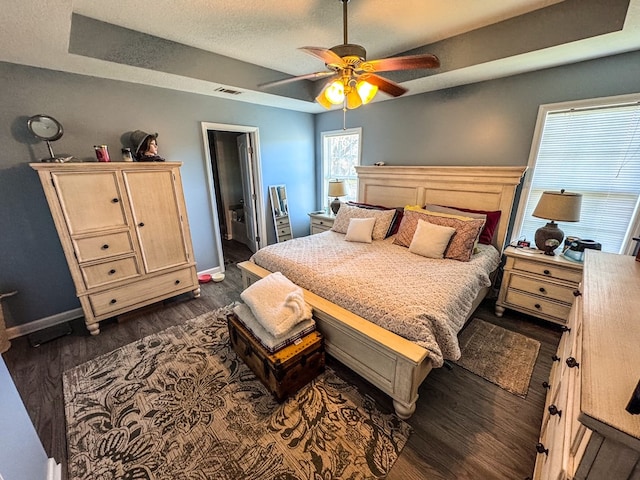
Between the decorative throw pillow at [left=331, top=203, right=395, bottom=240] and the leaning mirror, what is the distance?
4.38 feet

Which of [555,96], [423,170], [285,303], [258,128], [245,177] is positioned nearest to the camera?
[285,303]

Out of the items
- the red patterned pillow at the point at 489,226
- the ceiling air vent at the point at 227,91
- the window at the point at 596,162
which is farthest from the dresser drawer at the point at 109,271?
the window at the point at 596,162

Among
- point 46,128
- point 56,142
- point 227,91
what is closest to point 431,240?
point 227,91

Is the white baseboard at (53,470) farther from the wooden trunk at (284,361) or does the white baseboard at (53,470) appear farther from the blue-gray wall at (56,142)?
the blue-gray wall at (56,142)

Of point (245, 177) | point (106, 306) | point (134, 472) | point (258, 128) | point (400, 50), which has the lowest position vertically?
point (134, 472)

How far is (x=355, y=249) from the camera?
2678 millimetres

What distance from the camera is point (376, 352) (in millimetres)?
1646

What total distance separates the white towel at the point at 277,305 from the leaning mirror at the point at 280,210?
245 centimetres

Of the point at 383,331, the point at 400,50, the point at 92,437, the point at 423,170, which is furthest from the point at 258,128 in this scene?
the point at 92,437

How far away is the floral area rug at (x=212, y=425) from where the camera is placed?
1.41 m

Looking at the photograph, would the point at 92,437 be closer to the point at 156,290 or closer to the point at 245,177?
the point at 156,290

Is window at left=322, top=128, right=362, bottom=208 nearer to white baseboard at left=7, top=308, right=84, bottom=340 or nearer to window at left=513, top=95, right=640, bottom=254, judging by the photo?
window at left=513, top=95, right=640, bottom=254

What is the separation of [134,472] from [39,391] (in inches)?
45.8

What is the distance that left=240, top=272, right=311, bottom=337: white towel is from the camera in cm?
175
